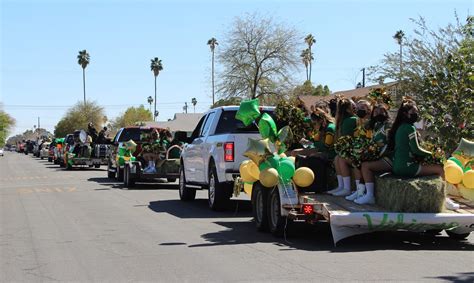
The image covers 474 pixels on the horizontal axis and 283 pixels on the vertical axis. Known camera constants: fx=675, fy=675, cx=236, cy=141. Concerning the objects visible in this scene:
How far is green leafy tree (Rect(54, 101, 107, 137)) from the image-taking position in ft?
370

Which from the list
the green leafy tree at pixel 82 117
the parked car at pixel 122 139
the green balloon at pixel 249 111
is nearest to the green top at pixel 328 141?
the green balloon at pixel 249 111

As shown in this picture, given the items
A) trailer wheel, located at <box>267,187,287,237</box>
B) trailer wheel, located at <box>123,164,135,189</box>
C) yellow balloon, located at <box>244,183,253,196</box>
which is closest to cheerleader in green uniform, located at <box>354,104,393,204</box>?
trailer wheel, located at <box>267,187,287,237</box>

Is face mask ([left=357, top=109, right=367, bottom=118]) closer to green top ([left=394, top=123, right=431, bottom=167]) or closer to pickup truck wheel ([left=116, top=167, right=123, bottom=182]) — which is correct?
green top ([left=394, top=123, right=431, bottom=167])

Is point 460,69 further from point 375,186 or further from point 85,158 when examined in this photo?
point 85,158

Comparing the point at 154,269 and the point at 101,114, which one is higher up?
the point at 101,114

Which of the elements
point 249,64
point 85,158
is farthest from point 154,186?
point 249,64

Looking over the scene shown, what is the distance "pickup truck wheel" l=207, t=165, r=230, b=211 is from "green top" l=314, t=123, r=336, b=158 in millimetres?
2956

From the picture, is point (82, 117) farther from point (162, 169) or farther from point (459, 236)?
point (459, 236)

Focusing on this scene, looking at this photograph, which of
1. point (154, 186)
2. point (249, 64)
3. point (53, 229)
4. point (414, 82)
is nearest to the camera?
point (53, 229)

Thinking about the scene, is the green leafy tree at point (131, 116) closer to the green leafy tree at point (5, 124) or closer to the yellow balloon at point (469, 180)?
the green leafy tree at point (5, 124)

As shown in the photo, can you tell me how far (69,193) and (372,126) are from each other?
38.2 ft

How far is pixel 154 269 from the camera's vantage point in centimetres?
788

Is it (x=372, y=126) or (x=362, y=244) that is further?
(x=372, y=126)

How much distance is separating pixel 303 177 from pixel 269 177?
502 mm
